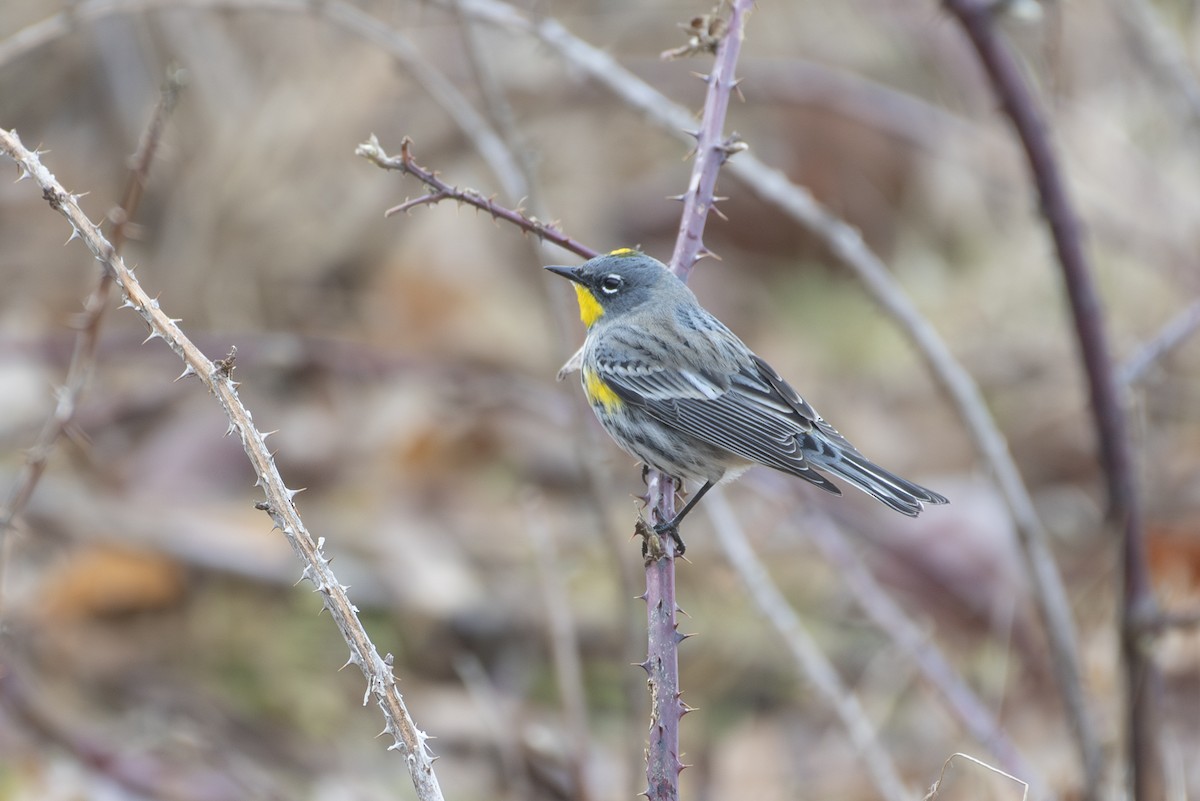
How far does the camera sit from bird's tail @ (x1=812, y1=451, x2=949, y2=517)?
3467mm

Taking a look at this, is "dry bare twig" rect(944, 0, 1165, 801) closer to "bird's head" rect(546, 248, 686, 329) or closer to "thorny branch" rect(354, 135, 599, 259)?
"bird's head" rect(546, 248, 686, 329)

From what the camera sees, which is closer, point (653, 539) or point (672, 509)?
point (653, 539)

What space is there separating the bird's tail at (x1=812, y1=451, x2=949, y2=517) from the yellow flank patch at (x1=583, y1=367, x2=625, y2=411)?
668 mm

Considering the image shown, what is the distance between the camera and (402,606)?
17.3 feet

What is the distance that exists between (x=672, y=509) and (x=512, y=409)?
316 cm

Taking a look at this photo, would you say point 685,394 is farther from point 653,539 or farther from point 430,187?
point 430,187

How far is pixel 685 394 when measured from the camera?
4.21 m

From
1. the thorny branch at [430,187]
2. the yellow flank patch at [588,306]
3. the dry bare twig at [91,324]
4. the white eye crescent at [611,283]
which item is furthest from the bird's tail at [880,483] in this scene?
the dry bare twig at [91,324]

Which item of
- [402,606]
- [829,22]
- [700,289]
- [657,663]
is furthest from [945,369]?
[829,22]

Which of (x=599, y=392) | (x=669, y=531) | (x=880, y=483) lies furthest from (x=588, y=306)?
(x=669, y=531)

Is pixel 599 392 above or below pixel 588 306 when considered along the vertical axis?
below

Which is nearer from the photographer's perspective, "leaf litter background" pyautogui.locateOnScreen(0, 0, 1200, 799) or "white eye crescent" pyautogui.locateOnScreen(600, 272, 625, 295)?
"white eye crescent" pyautogui.locateOnScreen(600, 272, 625, 295)

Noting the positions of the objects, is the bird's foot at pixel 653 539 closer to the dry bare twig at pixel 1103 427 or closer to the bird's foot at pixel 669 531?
the bird's foot at pixel 669 531

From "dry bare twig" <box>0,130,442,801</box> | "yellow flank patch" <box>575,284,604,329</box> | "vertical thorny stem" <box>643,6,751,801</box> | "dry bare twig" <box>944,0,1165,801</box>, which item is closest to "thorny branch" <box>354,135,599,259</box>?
"vertical thorny stem" <box>643,6,751,801</box>
